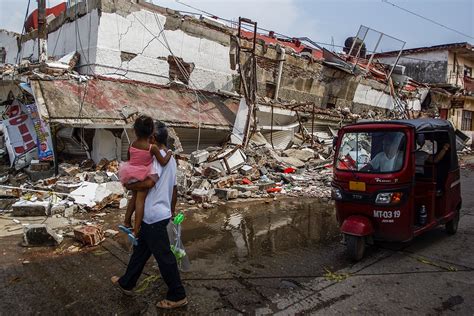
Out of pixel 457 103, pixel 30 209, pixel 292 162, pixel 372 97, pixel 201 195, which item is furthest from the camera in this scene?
pixel 457 103

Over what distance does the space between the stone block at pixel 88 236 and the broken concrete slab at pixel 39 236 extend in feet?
0.98

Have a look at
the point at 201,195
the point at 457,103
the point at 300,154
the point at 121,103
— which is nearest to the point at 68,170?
the point at 121,103

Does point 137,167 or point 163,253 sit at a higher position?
point 137,167

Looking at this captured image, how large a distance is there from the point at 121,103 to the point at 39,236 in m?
5.28

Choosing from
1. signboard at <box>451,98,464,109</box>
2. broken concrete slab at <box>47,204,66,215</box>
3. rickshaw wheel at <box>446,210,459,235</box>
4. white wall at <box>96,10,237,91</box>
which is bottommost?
broken concrete slab at <box>47,204,66,215</box>

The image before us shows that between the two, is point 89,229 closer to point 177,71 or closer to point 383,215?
point 383,215

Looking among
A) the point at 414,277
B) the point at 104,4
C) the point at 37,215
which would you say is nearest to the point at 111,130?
the point at 37,215

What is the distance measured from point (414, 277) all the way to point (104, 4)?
10306mm

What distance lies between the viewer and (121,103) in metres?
9.59

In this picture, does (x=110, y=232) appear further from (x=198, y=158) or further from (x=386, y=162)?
(x=198, y=158)

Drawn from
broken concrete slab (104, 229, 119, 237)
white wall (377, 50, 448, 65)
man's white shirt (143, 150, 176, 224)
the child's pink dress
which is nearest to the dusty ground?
broken concrete slab (104, 229, 119, 237)

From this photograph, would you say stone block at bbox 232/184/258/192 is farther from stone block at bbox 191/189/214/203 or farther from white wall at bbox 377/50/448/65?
white wall at bbox 377/50/448/65

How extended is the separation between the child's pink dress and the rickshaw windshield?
283 cm

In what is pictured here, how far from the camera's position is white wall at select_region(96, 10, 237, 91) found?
10.6m
